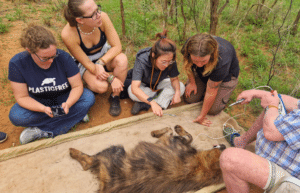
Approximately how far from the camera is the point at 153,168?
210 centimetres

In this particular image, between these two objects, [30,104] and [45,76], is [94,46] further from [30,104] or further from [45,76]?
[30,104]

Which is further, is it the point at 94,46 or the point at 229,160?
the point at 94,46

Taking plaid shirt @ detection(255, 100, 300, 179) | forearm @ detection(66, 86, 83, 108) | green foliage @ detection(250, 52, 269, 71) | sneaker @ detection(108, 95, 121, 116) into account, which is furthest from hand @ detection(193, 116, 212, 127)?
green foliage @ detection(250, 52, 269, 71)

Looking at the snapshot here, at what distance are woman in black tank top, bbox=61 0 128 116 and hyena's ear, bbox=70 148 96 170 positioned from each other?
946 mm

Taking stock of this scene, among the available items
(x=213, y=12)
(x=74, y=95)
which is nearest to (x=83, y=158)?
(x=74, y=95)

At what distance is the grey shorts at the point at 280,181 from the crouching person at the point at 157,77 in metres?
1.34

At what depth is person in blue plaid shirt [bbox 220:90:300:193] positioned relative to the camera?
1511 millimetres

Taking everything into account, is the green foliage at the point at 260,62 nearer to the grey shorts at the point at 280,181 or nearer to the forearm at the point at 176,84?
the forearm at the point at 176,84

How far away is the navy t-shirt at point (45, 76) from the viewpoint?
2.21m

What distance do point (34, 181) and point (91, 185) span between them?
25.2 inches

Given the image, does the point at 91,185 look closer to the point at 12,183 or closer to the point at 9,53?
the point at 12,183

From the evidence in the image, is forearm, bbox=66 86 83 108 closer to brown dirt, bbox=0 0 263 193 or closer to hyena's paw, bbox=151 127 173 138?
brown dirt, bbox=0 0 263 193

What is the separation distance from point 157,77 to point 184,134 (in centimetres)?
101

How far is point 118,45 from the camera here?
10.2 feet
